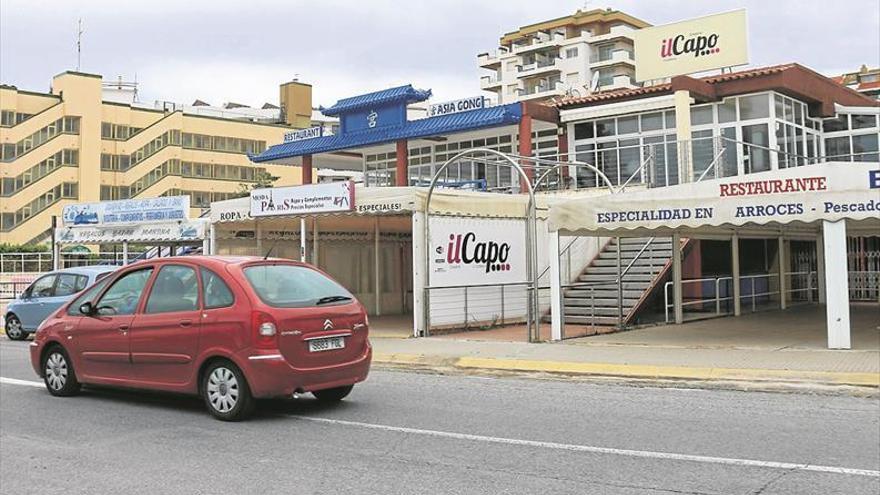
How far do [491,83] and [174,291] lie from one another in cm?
9531

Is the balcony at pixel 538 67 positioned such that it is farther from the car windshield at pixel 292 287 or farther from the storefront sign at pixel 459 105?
the car windshield at pixel 292 287

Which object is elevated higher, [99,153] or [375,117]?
[99,153]

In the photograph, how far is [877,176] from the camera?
11.9 metres

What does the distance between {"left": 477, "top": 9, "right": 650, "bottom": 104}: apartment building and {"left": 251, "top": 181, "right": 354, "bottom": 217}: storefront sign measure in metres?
72.8

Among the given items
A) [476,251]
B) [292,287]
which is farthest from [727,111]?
[292,287]

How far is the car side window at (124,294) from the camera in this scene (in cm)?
898

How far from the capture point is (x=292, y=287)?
8430 mm

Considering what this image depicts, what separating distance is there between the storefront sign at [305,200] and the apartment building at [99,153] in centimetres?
4770

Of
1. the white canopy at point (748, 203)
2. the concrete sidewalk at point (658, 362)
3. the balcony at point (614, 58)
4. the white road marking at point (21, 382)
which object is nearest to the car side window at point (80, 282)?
the white road marking at point (21, 382)

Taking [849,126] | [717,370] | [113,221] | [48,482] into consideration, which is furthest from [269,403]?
[849,126]

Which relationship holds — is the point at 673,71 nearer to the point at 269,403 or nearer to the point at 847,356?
the point at 847,356

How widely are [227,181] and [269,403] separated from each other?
2626 inches

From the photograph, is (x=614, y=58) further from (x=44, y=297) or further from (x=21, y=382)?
(x=21, y=382)

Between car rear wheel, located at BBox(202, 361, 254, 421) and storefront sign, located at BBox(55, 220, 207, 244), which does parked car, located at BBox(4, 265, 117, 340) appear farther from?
car rear wheel, located at BBox(202, 361, 254, 421)
